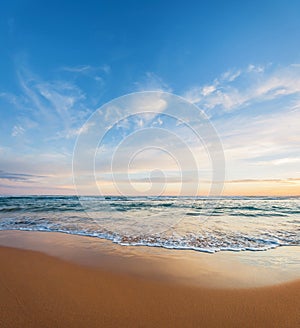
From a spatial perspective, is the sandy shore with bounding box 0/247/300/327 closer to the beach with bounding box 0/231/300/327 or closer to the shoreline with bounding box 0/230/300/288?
the beach with bounding box 0/231/300/327

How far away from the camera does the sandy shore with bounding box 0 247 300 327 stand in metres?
2.33

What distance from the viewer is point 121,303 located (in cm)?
272

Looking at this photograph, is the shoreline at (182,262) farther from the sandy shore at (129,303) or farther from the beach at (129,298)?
the sandy shore at (129,303)

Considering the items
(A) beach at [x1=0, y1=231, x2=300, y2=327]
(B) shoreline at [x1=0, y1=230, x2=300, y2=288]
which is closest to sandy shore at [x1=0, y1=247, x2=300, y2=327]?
(A) beach at [x1=0, y1=231, x2=300, y2=327]

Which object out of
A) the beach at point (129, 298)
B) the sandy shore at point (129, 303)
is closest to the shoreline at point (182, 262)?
the beach at point (129, 298)

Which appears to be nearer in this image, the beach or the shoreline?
the beach

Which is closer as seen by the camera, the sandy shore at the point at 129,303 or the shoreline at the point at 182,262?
the sandy shore at the point at 129,303

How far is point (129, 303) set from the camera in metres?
2.72

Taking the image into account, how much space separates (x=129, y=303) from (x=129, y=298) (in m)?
0.13

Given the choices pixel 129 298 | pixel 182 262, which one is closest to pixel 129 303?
pixel 129 298

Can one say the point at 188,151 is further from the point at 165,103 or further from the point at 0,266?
the point at 0,266

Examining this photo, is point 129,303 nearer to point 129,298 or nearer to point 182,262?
point 129,298

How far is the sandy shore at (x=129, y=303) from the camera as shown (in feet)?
7.63

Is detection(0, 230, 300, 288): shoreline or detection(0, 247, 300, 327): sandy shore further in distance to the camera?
detection(0, 230, 300, 288): shoreline
